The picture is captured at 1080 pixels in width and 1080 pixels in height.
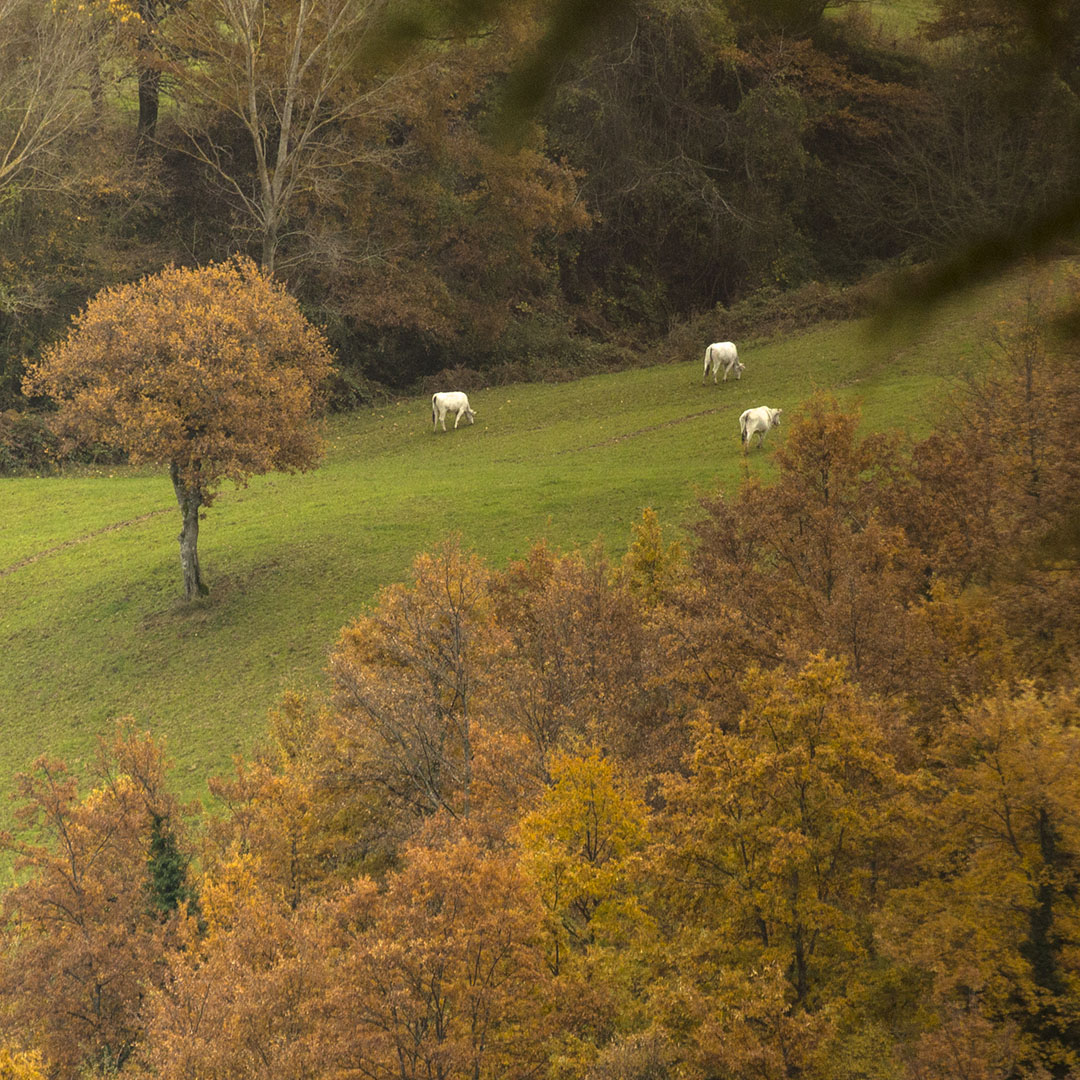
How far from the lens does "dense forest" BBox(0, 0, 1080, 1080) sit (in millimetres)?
2701

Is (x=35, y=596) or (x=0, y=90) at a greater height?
(x=0, y=90)

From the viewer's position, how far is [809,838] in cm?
1287

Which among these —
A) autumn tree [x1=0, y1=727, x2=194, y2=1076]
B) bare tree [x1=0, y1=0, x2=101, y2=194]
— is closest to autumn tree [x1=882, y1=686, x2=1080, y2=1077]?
autumn tree [x1=0, y1=727, x2=194, y2=1076]

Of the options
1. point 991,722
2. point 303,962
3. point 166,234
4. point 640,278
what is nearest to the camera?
point 991,722

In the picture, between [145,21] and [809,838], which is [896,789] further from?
[145,21]

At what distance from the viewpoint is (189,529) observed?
85.9ft

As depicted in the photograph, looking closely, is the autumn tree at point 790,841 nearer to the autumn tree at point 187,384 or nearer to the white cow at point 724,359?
the autumn tree at point 187,384

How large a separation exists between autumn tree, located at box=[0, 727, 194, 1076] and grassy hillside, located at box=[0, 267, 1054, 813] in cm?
319

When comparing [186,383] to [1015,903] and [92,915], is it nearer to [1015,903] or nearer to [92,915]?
[92,915]

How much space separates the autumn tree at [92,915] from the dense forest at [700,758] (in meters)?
0.07

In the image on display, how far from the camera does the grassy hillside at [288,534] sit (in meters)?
24.0

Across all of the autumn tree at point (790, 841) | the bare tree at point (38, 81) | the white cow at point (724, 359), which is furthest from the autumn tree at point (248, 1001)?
the bare tree at point (38, 81)

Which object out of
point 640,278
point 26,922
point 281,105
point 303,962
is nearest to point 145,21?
point 281,105

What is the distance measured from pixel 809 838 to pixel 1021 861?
2352 mm
